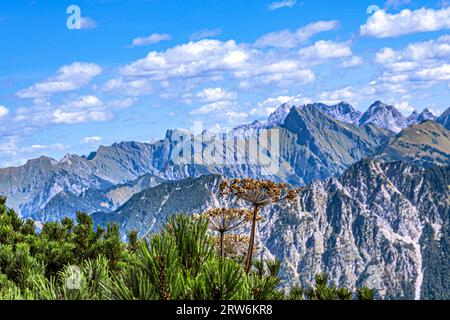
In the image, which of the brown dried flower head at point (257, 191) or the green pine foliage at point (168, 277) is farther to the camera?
the brown dried flower head at point (257, 191)

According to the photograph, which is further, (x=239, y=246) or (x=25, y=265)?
(x=239, y=246)

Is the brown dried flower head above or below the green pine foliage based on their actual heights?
above

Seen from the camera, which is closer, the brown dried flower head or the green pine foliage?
the green pine foliage

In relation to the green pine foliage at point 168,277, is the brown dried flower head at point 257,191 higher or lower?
higher

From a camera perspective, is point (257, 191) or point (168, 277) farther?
point (257, 191)

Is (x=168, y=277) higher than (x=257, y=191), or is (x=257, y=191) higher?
(x=257, y=191)

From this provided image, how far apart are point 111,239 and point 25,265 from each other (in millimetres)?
3019
